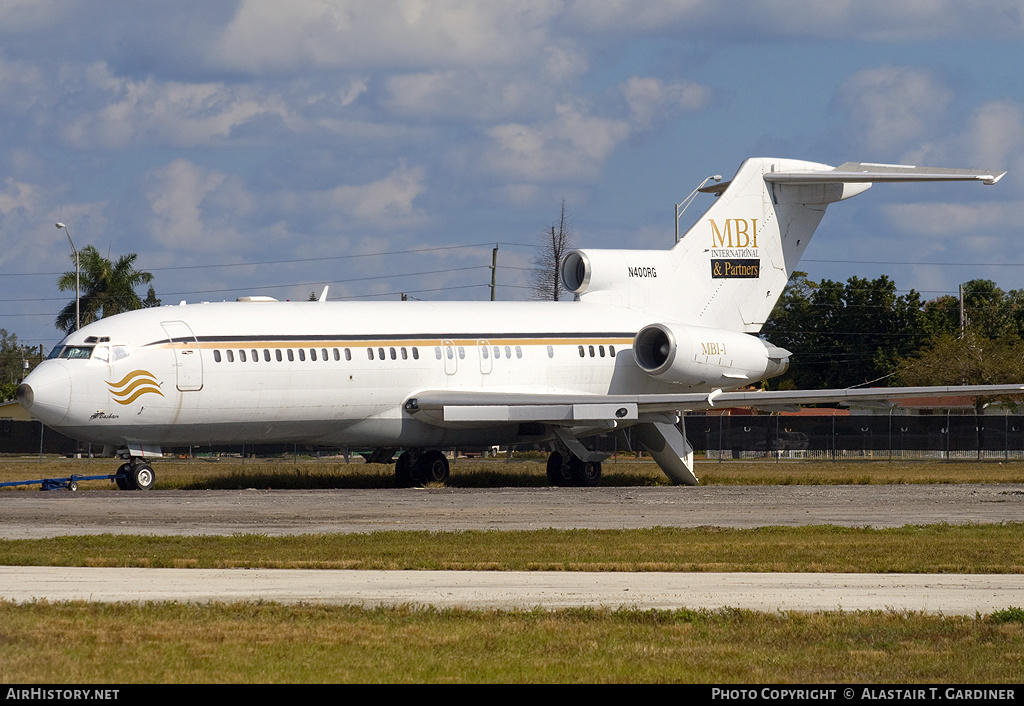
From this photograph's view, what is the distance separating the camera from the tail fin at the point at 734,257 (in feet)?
128

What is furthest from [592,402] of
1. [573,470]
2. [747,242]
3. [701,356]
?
[747,242]

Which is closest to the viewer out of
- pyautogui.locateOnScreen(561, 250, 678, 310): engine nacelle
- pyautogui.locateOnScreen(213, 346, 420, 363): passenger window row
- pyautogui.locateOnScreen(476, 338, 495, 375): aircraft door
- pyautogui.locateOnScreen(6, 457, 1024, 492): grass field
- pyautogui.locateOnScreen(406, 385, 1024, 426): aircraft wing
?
pyautogui.locateOnScreen(213, 346, 420, 363): passenger window row

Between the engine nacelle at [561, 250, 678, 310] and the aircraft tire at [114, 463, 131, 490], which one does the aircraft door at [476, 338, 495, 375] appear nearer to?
the engine nacelle at [561, 250, 678, 310]

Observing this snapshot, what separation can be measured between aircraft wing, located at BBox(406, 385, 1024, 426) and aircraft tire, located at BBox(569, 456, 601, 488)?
1.98m

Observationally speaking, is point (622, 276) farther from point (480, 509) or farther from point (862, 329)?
point (862, 329)

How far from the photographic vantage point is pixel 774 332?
343 feet

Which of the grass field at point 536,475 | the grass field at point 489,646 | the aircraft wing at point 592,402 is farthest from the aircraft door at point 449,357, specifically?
the grass field at point 489,646

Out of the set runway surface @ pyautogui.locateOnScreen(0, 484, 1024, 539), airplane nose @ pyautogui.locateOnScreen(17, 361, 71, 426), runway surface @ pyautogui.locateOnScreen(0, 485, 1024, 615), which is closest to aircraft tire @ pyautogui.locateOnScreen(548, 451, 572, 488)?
runway surface @ pyautogui.locateOnScreen(0, 485, 1024, 615)

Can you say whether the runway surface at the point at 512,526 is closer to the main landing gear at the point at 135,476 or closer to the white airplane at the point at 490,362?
the main landing gear at the point at 135,476

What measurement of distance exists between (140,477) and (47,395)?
2976 mm

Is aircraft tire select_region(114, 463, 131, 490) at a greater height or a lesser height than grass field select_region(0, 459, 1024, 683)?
greater

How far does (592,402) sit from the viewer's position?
34719mm

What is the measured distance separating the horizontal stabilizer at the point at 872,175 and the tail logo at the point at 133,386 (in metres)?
18.8

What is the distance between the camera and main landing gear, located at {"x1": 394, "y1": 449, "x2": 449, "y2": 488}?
119 feet
